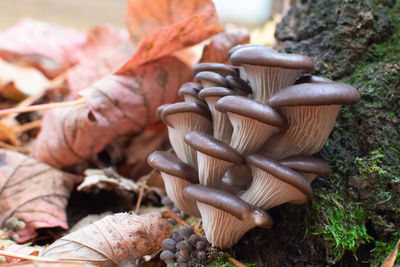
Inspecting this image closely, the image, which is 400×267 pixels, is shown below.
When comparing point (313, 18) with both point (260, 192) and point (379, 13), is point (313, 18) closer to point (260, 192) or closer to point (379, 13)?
point (379, 13)

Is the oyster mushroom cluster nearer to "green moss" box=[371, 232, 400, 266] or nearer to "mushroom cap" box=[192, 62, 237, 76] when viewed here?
"mushroom cap" box=[192, 62, 237, 76]

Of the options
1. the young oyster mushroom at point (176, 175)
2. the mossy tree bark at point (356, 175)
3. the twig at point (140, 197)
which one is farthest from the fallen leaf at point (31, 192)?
the mossy tree bark at point (356, 175)

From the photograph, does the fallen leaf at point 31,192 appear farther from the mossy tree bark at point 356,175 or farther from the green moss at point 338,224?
the green moss at point 338,224

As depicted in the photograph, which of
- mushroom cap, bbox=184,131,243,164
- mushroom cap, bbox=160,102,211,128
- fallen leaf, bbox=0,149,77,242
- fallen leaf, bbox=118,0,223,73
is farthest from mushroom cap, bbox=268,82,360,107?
fallen leaf, bbox=0,149,77,242

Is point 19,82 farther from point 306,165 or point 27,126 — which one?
point 306,165

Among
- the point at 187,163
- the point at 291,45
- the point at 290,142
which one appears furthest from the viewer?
the point at 291,45

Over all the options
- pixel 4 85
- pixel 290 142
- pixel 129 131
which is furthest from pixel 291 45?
pixel 4 85

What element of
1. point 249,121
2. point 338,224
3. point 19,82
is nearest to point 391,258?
point 338,224
